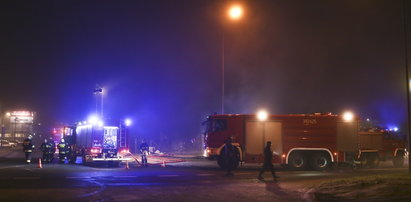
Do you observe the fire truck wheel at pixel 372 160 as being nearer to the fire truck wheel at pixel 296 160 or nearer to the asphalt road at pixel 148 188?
the fire truck wheel at pixel 296 160

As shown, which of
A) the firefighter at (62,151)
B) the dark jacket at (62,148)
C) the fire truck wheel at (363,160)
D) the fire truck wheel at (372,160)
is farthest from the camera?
the dark jacket at (62,148)

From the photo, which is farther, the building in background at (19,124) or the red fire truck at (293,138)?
the building in background at (19,124)

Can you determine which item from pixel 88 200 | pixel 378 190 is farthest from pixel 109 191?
pixel 378 190

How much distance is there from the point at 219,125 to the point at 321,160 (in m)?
5.30

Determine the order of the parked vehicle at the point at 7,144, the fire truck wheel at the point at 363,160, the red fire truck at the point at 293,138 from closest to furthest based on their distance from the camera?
the red fire truck at the point at 293,138
the fire truck wheel at the point at 363,160
the parked vehicle at the point at 7,144

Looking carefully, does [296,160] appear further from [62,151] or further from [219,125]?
[62,151]

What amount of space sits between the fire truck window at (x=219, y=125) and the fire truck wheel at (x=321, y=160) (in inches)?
179

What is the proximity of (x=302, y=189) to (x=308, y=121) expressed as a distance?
9.03 meters

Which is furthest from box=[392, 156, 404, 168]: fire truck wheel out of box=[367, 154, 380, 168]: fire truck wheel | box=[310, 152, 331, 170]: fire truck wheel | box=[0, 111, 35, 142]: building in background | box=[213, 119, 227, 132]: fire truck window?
box=[0, 111, 35, 142]: building in background

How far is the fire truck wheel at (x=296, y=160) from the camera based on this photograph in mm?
21078

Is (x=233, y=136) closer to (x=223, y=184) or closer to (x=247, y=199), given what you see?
(x=223, y=184)

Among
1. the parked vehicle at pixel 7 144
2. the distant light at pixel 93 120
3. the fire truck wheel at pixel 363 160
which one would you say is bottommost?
the fire truck wheel at pixel 363 160

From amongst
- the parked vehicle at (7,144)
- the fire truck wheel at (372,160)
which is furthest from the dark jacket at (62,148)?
the parked vehicle at (7,144)

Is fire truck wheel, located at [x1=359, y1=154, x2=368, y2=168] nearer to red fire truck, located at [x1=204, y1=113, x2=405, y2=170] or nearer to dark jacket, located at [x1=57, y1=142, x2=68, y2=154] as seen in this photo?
red fire truck, located at [x1=204, y1=113, x2=405, y2=170]
